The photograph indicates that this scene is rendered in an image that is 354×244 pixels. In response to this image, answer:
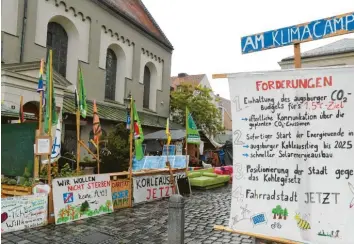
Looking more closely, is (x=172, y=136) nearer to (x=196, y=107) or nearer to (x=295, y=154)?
(x=196, y=107)

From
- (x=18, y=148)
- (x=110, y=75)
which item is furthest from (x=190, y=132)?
(x=110, y=75)

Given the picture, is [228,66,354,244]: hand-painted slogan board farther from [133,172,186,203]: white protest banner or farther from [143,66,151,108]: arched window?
[143,66,151,108]: arched window

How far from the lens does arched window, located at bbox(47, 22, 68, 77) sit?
17859 mm

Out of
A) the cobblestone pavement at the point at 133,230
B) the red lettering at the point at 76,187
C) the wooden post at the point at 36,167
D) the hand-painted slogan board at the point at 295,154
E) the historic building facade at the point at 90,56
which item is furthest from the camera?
the historic building facade at the point at 90,56

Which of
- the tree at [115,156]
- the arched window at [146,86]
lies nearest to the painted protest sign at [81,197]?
the tree at [115,156]

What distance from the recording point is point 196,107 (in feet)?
95.2

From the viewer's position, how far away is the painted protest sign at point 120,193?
881 cm

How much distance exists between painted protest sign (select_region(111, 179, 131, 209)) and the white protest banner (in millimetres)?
321

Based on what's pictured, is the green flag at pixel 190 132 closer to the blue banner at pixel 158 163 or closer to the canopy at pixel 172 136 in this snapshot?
the blue banner at pixel 158 163

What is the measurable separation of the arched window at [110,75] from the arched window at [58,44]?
3852mm

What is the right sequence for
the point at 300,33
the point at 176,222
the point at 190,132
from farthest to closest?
1. the point at 190,132
2. the point at 176,222
3. the point at 300,33

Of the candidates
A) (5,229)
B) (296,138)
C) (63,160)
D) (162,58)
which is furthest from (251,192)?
(162,58)

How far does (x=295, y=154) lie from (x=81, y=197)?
5.70m

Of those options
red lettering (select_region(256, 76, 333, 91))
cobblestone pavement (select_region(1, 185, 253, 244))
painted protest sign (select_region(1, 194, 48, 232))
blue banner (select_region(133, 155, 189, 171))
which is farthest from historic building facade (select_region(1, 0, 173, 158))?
red lettering (select_region(256, 76, 333, 91))
